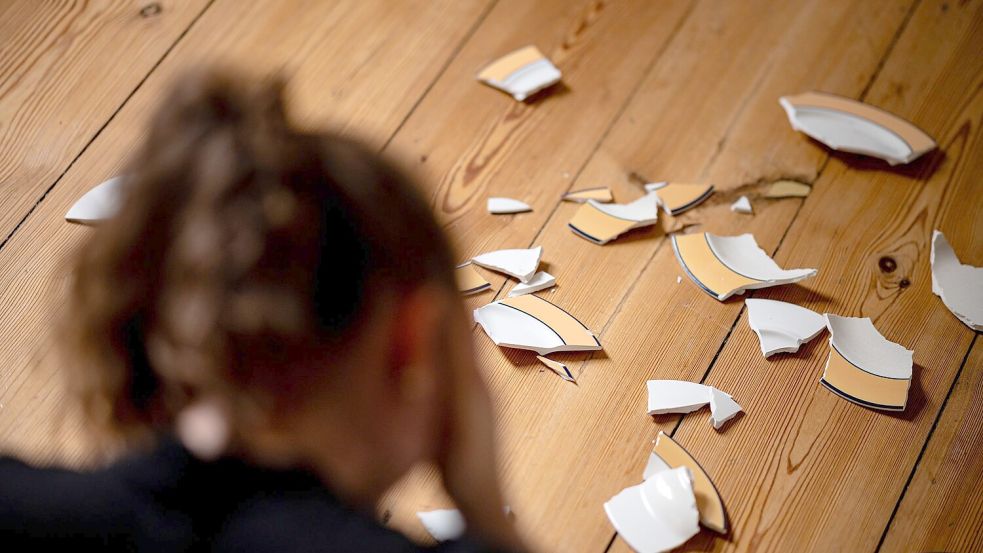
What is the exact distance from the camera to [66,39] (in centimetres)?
118

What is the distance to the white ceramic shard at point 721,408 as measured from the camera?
0.92 m

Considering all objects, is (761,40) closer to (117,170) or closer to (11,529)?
(117,170)

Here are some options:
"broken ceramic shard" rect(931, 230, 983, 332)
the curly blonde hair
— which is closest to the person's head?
the curly blonde hair

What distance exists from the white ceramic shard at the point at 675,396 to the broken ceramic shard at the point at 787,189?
307 mm

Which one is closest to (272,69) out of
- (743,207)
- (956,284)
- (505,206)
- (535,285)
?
(505,206)

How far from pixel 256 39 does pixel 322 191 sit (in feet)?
2.48

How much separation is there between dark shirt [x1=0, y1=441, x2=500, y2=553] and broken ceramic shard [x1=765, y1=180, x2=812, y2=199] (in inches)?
26.3

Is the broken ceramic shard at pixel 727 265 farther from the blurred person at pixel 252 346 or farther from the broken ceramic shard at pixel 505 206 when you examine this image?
the blurred person at pixel 252 346

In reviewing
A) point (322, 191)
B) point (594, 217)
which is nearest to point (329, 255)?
point (322, 191)

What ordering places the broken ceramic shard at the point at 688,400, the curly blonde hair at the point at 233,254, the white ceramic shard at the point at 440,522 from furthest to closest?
the broken ceramic shard at the point at 688,400 < the white ceramic shard at the point at 440,522 < the curly blonde hair at the point at 233,254

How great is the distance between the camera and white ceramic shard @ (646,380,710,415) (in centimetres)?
93

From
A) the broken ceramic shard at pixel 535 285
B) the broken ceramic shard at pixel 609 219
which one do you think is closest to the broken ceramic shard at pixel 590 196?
the broken ceramic shard at pixel 609 219

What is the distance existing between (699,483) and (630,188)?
0.40 m

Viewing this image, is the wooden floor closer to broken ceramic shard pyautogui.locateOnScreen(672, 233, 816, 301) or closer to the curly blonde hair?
broken ceramic shard pyautogui.locateOnScreen(672, 233, 816, 301)
